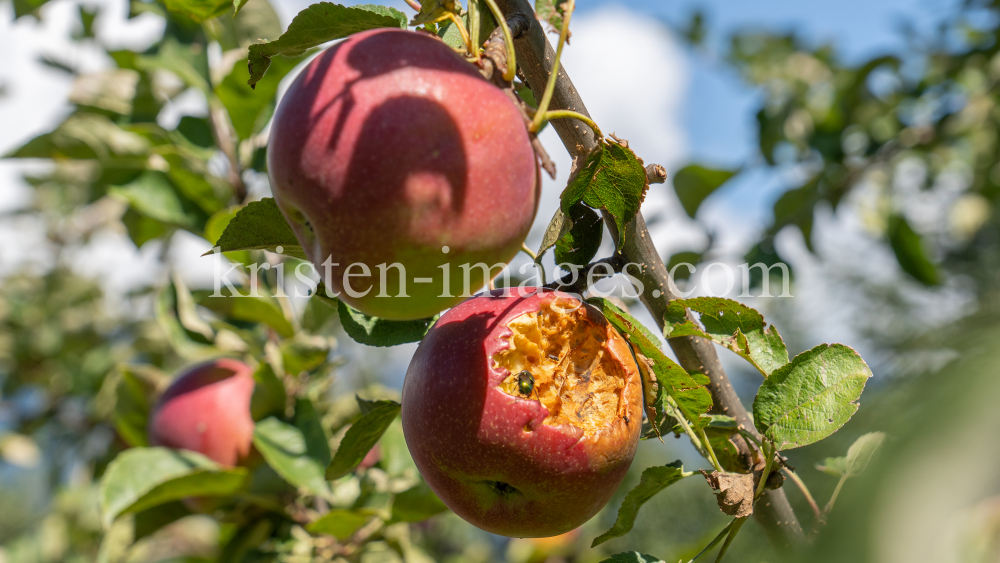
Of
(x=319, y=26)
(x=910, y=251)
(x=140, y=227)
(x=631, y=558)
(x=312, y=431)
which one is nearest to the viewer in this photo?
(x=319, y=26)

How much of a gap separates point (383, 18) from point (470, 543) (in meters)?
2.56

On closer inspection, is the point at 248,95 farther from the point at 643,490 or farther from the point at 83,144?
the point at 643,490

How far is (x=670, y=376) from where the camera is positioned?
62 centimetres

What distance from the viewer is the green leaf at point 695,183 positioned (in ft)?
4.32

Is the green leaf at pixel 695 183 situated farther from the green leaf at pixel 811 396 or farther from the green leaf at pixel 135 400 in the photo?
the green leaf at pixel 135 400

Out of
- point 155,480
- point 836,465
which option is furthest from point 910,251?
point 155,480

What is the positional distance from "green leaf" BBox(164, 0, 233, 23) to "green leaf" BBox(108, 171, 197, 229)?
2.01 ft

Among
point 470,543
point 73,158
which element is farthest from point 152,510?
point 470,543

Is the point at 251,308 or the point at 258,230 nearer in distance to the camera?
the point at 258,230

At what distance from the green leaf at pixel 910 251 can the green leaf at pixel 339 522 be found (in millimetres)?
1606

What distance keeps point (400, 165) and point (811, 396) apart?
0.48m

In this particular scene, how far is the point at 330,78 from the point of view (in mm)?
494

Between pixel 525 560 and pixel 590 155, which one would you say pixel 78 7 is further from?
pixel 525 560

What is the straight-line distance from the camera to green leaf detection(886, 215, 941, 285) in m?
1.76
